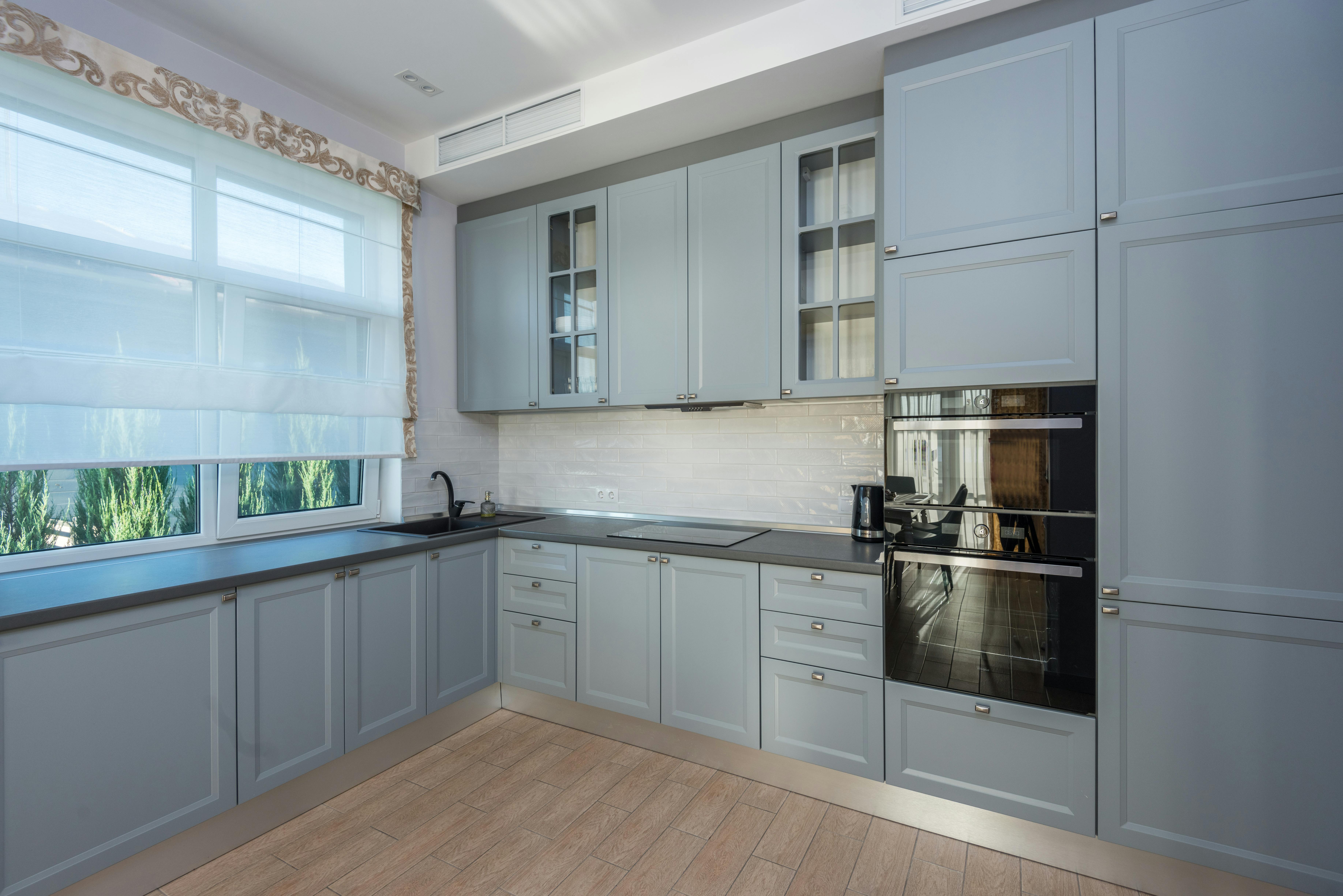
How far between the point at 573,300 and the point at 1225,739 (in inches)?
116

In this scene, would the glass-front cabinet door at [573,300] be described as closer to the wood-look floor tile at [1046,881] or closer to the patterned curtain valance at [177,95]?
the patterned curtain valance at [177,95]

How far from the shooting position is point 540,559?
9.36 feet

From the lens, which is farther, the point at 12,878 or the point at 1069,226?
the point at 1069,226

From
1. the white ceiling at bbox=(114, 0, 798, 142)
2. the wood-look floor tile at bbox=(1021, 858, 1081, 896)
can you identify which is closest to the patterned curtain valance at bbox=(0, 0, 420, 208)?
the white ceiling at bbox=(114, 0, 798, 142)

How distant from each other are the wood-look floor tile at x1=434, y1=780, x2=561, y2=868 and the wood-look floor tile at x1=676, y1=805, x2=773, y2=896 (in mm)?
645

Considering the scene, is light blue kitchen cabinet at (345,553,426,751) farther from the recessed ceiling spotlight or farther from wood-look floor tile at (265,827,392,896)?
the recessed ceiling spotlight

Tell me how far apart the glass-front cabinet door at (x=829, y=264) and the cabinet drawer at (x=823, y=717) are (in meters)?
1.10

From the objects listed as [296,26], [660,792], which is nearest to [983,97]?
[296,26]

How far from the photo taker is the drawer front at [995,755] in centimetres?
180

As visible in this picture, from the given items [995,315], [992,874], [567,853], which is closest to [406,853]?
[567,853]

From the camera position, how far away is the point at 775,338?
249cm

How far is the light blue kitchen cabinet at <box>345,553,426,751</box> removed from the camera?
230cm

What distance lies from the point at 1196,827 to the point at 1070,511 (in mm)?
930

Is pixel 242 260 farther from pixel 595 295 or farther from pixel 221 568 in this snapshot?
pixel 595 295
